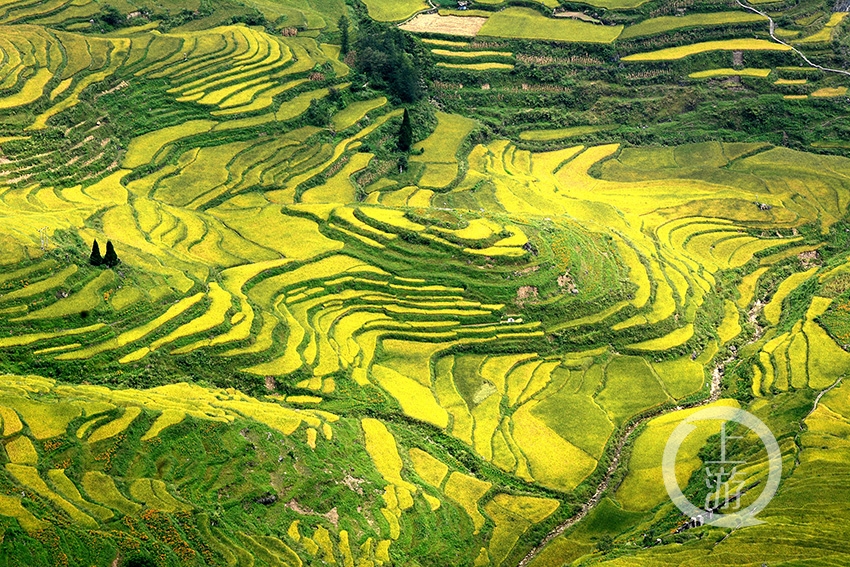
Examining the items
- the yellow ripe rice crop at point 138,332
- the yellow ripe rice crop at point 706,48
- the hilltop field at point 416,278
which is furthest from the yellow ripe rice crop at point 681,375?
the yellow ripe rice crop at point 706,48

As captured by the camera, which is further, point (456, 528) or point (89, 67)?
point (89, 67)

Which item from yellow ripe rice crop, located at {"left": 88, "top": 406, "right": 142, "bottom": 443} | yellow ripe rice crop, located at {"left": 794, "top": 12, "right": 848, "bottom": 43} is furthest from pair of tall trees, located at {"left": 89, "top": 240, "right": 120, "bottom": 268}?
yellow ripe rice crop, located at {"left": 794, "top": 12, "right": 848, "bottom": 43}

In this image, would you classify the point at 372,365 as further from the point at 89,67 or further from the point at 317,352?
the point at 89,67

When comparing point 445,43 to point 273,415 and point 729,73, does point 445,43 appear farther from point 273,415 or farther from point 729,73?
point 273,415

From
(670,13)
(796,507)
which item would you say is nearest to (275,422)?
(796,507)

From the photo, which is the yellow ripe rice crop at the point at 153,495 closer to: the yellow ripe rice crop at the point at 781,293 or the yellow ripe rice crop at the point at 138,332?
the yellow ripe rice crop at the point at 138,332

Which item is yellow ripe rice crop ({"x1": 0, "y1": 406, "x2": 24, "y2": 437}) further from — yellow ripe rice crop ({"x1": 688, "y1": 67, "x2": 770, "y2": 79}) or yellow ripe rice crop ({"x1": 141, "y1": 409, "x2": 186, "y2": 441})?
yellow ripe rice crop ({"x1": 688, "y1": 67, "x2": 770, "y2": 79})
